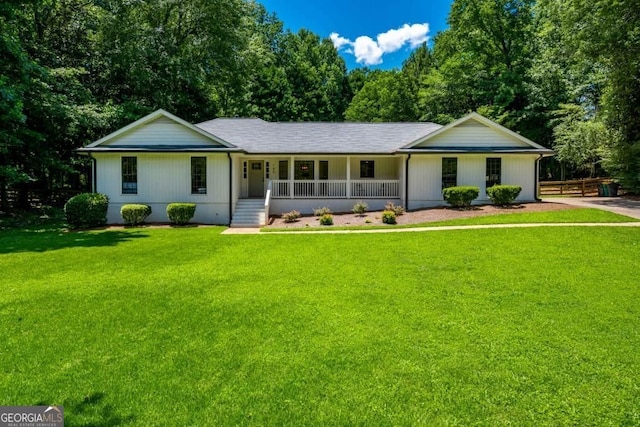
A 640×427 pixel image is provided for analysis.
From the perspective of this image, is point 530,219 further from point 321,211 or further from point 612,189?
point 612,189

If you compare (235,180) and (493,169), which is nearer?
(235,180)

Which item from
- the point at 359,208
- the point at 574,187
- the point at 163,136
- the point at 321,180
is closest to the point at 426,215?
the point at 359,208

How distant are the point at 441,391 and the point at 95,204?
1637 cm

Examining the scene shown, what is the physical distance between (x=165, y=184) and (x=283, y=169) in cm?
657

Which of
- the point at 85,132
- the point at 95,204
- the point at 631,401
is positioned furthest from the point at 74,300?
the point at 85,132

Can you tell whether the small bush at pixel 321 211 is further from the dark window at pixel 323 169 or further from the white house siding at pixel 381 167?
the white house siding at pixel 381 167

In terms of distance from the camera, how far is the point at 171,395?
3.92 m

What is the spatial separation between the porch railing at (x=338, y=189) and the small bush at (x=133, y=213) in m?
6.29

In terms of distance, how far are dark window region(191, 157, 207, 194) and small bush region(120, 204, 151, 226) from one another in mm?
2411

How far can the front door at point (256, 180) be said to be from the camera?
70.6ft

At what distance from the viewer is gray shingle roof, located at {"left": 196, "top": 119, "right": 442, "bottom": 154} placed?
19.7 metres

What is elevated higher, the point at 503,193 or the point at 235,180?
the point at 235,180

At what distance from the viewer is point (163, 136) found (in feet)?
58.6

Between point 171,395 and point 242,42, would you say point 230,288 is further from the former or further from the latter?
point 242,42
